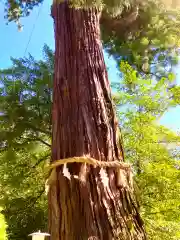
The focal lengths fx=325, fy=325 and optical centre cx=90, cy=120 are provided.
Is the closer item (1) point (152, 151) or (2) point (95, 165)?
(2) point (95, 165)

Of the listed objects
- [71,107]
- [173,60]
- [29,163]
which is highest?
[173,60]

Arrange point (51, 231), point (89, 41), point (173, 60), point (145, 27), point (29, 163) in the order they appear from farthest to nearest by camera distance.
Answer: point (173, 60) < point (145, 27) < point (29, 163) < point (89, 41) < point (51, 231)

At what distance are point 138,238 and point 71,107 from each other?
808mm

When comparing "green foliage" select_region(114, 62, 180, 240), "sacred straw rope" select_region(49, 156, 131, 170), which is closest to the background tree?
"green foliage" select_region(114, 62, 180, 240)

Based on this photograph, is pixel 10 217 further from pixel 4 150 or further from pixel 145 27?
pixel 145 27

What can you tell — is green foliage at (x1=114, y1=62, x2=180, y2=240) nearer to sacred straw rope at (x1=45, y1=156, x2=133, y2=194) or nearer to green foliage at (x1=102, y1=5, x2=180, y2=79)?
green foliage at (x1=102, y1=5, x2=180, y2=79)

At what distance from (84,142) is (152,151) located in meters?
1.95

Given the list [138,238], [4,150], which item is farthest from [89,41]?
[4,150]

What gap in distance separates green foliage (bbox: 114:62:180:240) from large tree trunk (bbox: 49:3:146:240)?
1526mm

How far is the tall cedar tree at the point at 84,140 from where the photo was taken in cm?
153

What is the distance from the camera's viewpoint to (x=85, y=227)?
1495mm

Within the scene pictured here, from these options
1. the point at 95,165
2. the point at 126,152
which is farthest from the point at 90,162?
the point at 126,152

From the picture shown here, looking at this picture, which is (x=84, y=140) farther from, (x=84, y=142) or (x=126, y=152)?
(x=126, y=152)

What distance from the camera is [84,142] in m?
1.74
